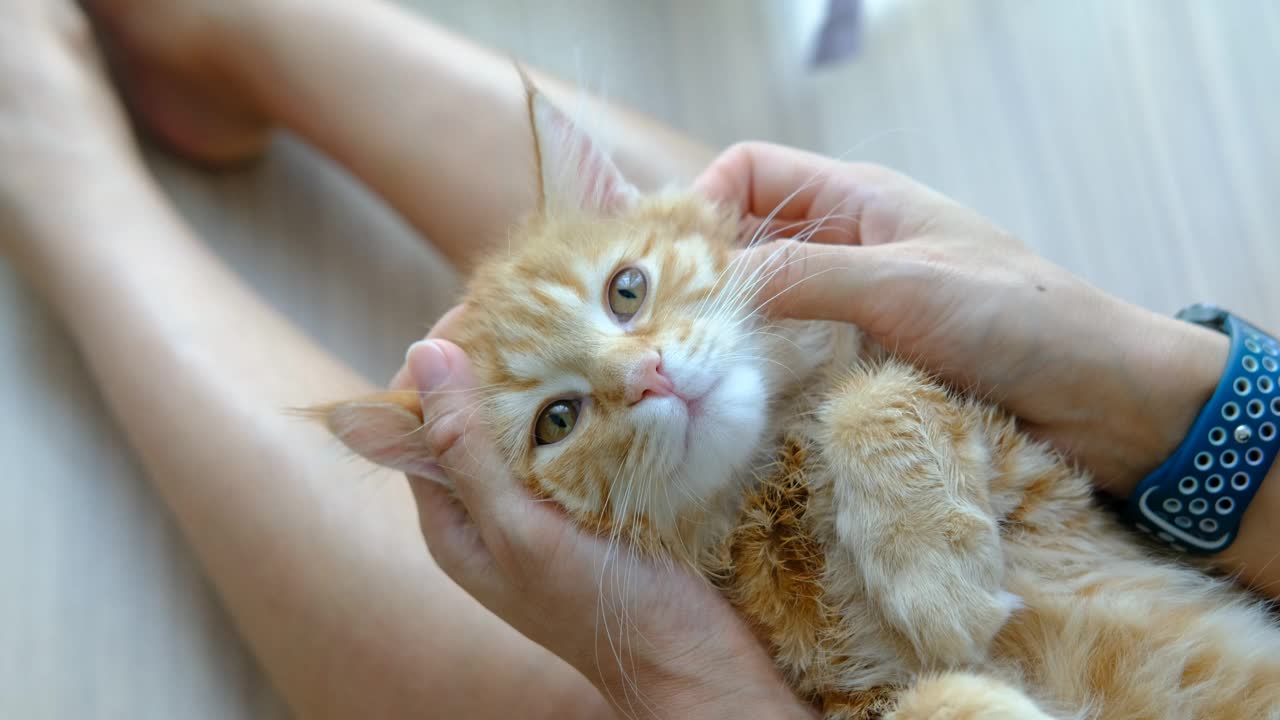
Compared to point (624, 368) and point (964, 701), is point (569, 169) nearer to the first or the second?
point (624, 368)

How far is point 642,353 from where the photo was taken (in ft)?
3.36

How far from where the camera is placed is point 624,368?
102 centimetres

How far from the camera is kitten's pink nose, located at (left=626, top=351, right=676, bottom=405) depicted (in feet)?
3.31

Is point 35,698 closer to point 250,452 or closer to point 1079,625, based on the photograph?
point 250,452

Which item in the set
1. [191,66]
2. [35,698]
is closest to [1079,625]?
[35,698]

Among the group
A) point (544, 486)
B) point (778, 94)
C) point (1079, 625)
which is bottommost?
point (1079, 625)

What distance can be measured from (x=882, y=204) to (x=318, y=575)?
1.14 m

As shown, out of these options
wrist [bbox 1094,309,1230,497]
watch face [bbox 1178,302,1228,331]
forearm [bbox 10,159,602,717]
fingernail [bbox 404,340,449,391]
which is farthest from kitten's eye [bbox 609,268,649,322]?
watch face [bbox 1178,302,1228,331]

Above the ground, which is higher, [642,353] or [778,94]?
[778,94]

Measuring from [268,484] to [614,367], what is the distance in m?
0.85

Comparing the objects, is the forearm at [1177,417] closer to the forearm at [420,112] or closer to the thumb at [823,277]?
the thumb at [823,277]

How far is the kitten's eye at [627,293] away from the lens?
45.6 inches

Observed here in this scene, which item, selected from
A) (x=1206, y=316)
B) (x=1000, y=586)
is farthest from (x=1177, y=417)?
(x=1000, y=586)

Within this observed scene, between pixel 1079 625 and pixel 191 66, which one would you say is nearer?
pixel 1079 625
